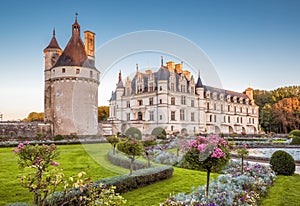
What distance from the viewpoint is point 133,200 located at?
241 inches

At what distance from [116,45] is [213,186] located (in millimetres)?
4267

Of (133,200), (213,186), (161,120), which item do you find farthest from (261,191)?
(161,120)

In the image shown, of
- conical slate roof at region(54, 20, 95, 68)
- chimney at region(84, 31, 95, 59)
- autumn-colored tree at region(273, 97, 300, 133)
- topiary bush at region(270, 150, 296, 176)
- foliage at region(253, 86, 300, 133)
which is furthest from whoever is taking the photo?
foliage at region(253, 86, 300, 133)

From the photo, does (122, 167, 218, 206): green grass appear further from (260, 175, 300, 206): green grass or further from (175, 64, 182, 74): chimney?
(175, 64, 182, 74): chimney

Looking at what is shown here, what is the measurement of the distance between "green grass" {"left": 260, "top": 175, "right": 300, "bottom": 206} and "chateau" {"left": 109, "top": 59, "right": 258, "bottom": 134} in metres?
20.4

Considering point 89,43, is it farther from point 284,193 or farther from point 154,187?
point 284,193

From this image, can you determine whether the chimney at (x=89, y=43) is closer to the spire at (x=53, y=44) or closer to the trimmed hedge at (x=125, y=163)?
the spire at (x=53, y=44)

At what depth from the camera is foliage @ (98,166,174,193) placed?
6457 mm

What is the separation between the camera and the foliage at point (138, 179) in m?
6.46

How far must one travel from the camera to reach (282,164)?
9.21 meters

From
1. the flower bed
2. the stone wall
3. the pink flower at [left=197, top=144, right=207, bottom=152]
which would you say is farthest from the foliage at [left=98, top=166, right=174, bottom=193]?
the stone wall

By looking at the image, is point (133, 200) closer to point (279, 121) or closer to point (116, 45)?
point (116, 45)

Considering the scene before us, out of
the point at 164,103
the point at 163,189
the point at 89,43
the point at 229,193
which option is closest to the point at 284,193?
the point at 229,193

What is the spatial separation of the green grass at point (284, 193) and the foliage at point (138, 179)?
10.1ft
